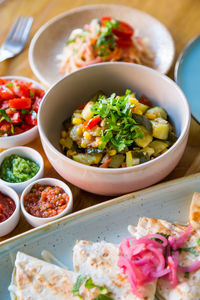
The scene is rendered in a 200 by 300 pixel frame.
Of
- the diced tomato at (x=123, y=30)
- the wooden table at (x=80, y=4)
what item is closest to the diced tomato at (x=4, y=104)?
the wooden table at (x=80, y=4)

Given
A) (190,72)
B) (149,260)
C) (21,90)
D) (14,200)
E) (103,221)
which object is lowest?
(14,200)

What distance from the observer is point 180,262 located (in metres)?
2.50

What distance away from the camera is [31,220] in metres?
2.88

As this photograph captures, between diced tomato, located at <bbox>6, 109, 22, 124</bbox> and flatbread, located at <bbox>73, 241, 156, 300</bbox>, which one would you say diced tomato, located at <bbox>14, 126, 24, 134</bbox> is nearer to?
diced tomato, located at <bbox>6, 109, 22, 124</bbox>

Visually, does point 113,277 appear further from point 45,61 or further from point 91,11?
point 91,11

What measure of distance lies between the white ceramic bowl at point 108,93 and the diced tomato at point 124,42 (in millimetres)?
702

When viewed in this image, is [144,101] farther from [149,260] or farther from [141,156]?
[149,260]

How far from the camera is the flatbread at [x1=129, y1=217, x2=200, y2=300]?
7.77ft

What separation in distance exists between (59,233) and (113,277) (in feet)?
1.62

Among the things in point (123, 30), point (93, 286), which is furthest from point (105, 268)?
point (123, 30)

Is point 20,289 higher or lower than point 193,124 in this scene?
lower

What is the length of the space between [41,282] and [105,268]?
0.41m

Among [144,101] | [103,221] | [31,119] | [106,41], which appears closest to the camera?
[103,221]

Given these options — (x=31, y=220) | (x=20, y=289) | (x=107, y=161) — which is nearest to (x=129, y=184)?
(x=107, y=161)
